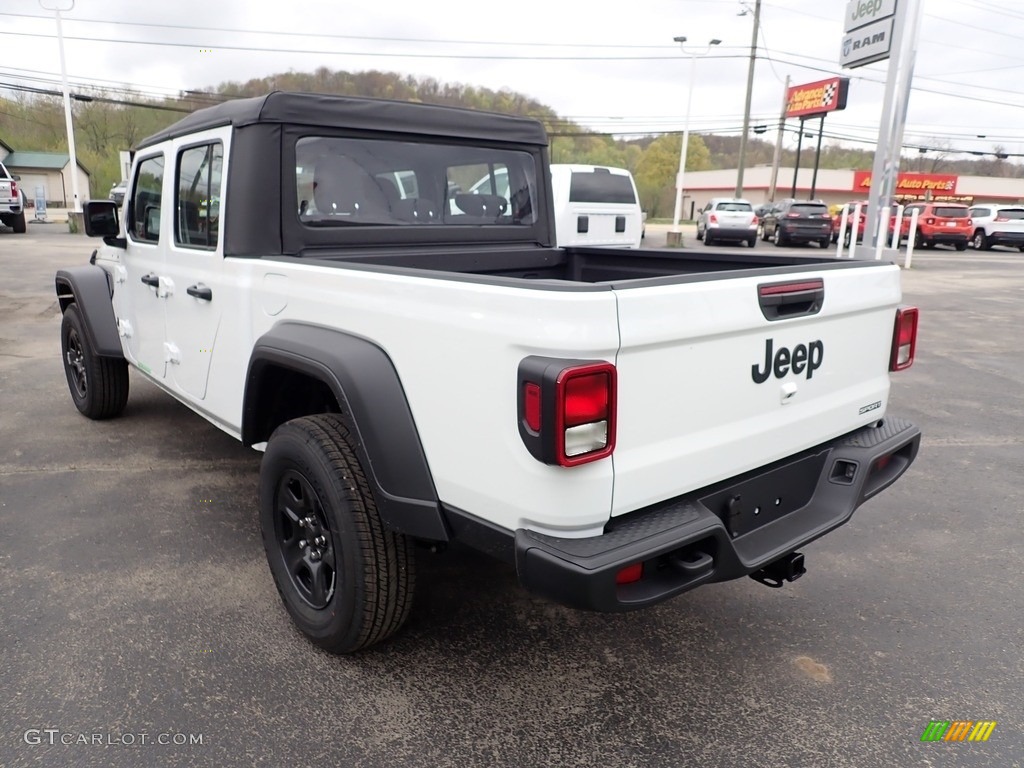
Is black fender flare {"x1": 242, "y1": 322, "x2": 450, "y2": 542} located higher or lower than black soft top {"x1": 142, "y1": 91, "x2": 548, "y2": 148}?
lower

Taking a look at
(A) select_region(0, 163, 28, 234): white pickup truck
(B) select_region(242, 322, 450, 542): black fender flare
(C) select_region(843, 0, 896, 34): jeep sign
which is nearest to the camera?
(B) select_region(242, 322, 450, 542): black fender flare

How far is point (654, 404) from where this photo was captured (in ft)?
6.87

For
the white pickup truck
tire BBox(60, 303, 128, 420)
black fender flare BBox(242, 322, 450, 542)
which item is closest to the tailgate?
black fender flare BBox(242, 322, 450, 542)

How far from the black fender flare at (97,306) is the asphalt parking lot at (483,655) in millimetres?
804

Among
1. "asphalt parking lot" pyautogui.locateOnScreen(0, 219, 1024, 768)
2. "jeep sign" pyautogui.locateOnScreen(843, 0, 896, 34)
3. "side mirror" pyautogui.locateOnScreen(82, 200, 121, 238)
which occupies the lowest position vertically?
"asphalt parking lot" pyautogui.locateOnScreen(0, 219, 1024, 768)

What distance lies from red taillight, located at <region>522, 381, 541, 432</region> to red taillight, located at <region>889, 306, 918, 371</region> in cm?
185

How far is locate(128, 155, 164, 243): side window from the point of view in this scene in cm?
400

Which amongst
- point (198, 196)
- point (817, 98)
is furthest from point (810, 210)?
point (817, 98)

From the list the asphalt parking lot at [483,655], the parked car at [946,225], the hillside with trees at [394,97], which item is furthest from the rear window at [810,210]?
the asphalt parking lot at [483,655]

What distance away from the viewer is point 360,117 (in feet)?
11.1

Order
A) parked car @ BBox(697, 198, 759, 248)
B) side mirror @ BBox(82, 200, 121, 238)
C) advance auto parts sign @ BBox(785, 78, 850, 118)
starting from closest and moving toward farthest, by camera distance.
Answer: side mirror @ BBox(82, 200, 121, 238)
parked car @ BBox(697, 198, 759, 248)
advance auto parts sign @ BBox(785, 78, 850, 118)

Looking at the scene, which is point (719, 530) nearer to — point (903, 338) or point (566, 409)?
point (566, 409)

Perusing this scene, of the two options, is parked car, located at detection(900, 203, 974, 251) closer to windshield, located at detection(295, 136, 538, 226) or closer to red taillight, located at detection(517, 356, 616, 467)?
windshield, located at detection(295, 136, 538, 226)

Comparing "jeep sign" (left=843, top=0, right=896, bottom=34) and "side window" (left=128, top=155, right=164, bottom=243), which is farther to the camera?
"jeep sign" (left=843, top=0, right=896, bottom=34)
